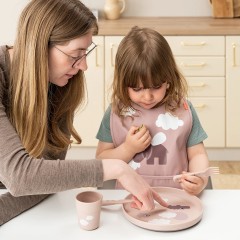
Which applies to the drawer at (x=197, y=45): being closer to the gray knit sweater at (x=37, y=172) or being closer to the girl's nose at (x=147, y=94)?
the girl's nose at (x=147, y=94)

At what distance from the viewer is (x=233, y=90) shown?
3.57m

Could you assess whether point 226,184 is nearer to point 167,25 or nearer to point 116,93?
point 167,25

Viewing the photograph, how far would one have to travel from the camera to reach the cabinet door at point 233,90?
11.4 feet

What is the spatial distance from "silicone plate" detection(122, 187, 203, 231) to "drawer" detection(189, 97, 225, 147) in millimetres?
2076

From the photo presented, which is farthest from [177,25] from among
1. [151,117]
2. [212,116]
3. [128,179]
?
[128,179]

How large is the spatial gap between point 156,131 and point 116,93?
195mm

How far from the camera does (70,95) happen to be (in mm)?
1731

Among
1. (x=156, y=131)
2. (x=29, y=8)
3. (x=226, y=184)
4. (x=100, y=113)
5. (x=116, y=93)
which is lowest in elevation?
(x=226, y=184)

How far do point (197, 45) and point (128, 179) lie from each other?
7.49ft

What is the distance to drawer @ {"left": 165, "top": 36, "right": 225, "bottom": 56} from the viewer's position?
3.47 m

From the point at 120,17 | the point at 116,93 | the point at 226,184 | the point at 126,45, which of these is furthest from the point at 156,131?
the point at 120,17

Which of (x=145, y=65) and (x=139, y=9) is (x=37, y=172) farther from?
(x=139, y=9)

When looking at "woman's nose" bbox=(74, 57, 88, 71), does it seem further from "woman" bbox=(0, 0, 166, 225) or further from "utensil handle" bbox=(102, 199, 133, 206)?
"utensil handle" bbox=(102, 199, 133, 206)

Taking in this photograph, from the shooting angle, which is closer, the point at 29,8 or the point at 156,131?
the point at 29,8
